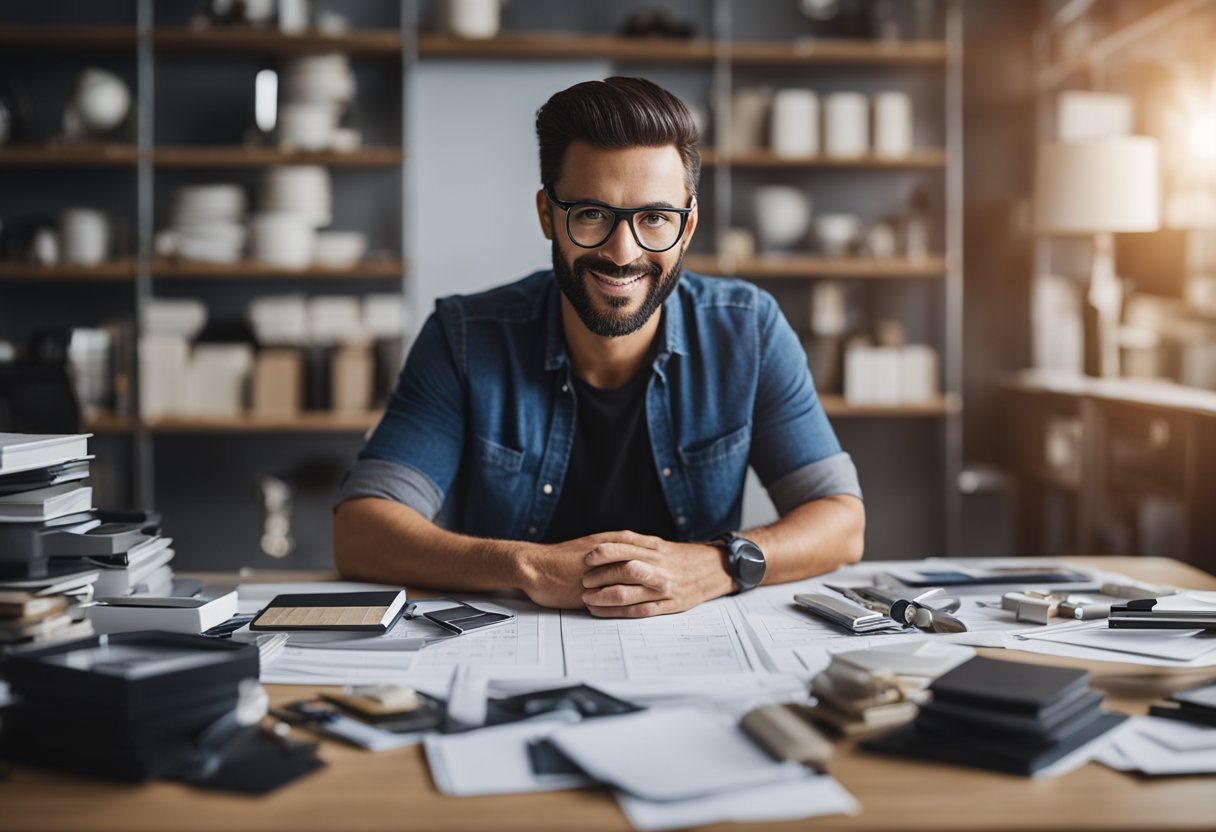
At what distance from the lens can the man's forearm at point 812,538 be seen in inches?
62.4

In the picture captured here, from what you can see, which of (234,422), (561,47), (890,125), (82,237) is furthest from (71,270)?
(890,125)

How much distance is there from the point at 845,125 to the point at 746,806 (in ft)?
11.7

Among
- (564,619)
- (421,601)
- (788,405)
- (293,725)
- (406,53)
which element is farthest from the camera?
(406,53)

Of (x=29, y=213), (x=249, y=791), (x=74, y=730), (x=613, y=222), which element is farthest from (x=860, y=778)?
(x=29, y=213)

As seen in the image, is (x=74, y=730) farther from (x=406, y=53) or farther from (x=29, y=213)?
(x=29, y=213)

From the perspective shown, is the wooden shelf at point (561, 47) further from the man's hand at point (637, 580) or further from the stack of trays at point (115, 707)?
the stack of trays at point (115, 707)

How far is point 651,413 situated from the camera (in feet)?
6.17

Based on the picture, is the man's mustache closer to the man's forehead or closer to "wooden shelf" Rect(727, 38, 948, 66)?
the man's forehead

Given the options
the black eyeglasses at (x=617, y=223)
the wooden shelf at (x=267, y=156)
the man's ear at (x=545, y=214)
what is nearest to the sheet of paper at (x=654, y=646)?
the black eyeglasses at (x=617, y=223)

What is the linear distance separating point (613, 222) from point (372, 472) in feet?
1.73

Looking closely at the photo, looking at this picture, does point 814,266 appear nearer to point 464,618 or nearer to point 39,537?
point 464,618

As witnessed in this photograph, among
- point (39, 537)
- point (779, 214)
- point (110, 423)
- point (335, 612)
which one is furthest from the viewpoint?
point (779, 214)

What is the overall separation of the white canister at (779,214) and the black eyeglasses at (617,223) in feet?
8.30

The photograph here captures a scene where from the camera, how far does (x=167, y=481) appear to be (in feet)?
13.9
